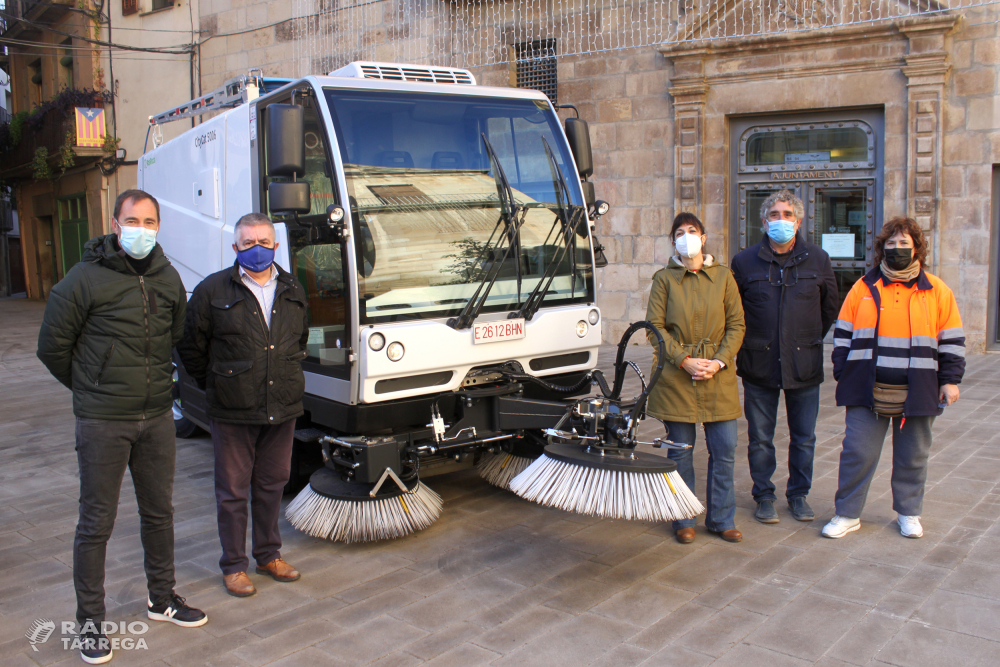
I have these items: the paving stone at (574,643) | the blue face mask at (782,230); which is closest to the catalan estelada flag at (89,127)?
the blue face mask at (782,230)

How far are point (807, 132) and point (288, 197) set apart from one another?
8.73m

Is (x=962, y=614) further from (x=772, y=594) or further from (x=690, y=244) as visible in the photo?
(x=690, y=244)

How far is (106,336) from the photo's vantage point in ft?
10.5

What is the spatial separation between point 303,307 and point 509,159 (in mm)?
1606

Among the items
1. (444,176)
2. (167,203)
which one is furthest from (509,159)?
(167,203)

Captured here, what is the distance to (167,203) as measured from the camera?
261 inches

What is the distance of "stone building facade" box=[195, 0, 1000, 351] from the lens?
984 cm

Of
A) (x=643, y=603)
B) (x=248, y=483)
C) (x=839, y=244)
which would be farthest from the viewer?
(x=839, y=244)

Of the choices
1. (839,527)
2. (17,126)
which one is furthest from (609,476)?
(17,126)

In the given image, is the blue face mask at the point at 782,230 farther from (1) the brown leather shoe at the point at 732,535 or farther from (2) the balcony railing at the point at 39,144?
(2) the balcony railing at the point at 39,144

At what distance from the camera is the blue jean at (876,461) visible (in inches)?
173

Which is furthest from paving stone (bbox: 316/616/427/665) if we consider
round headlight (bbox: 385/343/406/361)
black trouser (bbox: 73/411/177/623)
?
round headlight (bbox: 385/343/406/361)

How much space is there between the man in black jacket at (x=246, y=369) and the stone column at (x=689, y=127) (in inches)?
335

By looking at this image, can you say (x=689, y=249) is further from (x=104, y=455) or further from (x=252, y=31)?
(x=252, y=31)
